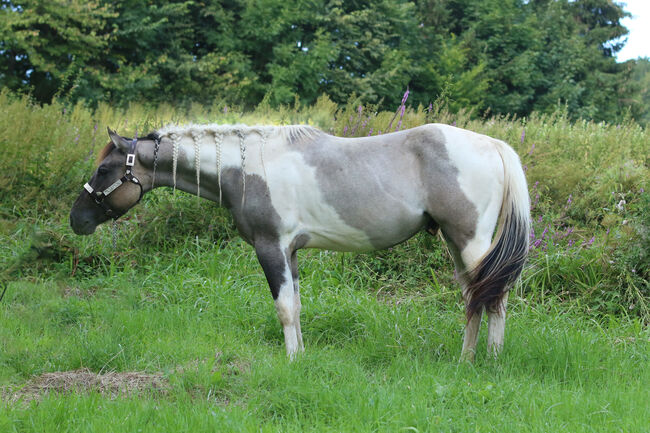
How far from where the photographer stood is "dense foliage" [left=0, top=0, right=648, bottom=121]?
1670 centimetres

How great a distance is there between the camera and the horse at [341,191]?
3633mm

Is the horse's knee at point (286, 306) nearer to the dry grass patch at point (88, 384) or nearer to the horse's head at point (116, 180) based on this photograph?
the dry grass patch at point (88, 384)

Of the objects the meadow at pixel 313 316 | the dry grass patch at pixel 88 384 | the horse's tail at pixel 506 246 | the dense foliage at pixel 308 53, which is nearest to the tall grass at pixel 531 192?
the meadow at pixel 313 316

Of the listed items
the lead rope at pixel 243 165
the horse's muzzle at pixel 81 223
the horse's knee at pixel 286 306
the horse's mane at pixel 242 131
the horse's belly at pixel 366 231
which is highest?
the horse's mane at pixel 242 131

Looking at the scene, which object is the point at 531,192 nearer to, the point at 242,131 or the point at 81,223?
the point at 242,131

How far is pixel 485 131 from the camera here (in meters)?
7.80

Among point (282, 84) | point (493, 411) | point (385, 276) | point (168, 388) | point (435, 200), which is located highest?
point (435, 200)

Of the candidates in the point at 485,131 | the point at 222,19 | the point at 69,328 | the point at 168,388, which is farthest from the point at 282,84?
the point at 168,388

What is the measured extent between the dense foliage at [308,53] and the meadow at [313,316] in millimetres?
6136

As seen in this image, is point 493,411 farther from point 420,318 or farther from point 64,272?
point 64,272

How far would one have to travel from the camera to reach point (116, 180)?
3879 mm

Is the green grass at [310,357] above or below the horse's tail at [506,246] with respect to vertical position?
below

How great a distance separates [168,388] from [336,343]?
146cm

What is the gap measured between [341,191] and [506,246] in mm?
1161
